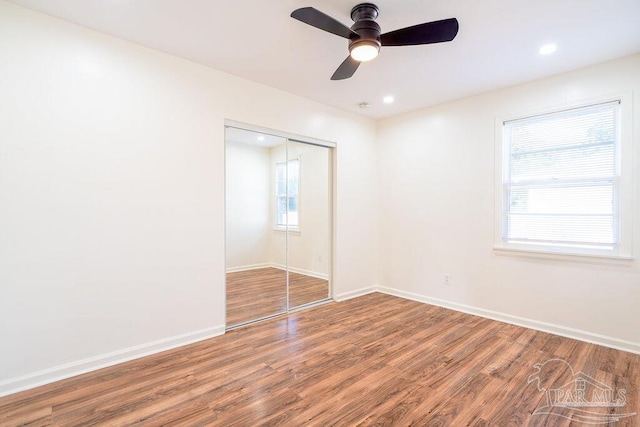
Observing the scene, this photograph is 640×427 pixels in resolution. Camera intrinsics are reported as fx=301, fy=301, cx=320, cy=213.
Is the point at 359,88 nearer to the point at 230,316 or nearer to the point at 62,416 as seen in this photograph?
the point at 230,316

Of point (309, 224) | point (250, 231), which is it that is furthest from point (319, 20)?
point (309, 224)

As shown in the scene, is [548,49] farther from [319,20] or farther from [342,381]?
[342,381]

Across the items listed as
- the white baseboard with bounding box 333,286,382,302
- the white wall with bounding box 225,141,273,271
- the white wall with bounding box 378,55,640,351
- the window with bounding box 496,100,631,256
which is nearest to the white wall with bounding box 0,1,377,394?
the white wall with bounding box 225,141,273,271

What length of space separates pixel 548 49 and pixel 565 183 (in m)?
1.37

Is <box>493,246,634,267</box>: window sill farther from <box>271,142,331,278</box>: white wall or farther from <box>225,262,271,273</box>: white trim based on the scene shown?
<box>225,262,271,273</box>: white trim

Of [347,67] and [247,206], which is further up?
[347,67]

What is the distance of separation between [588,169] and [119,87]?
4.55 meters

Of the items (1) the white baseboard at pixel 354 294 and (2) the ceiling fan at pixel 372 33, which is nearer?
(2) the ceiling fan at pixel 372 33

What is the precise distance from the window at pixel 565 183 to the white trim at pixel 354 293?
79.1 inches

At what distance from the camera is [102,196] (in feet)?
8.36

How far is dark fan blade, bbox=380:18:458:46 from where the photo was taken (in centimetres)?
198

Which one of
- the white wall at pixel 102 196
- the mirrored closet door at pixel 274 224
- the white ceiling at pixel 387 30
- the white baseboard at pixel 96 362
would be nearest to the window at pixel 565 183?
the white ceiling at pixel 387 30

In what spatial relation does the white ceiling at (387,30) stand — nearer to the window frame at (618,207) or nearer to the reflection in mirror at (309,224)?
the window frame at (618,207)

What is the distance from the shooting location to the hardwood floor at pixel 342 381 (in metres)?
1.95
